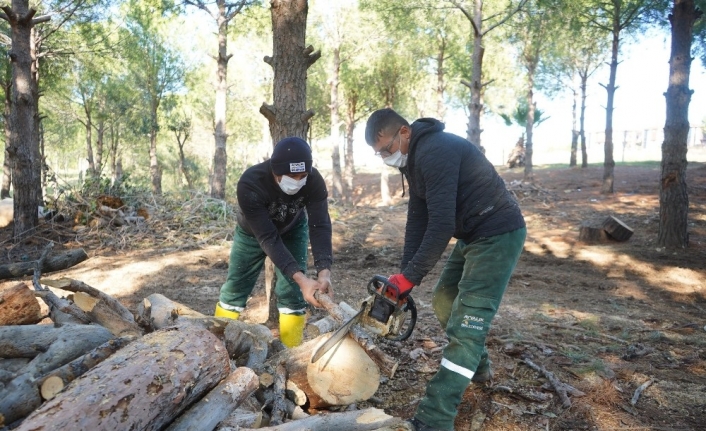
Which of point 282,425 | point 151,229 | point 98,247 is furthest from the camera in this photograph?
point 151,229

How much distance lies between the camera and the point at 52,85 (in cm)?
1520

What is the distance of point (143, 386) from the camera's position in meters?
1.91

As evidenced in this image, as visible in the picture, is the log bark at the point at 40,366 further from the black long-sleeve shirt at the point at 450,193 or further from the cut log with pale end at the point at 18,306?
the black long-sleeve shirt at the point at 450,193

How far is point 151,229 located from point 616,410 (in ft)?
28.1

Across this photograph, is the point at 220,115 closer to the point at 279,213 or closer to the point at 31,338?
the point at 279,213

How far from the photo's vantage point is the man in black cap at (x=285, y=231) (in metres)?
3.22

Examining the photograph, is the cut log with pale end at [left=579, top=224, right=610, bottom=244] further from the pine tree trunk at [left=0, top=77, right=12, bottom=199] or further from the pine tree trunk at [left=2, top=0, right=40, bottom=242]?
the pine tree trunk at [left=0, top=77, right=12, bottom=199]

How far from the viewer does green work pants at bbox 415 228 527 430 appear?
2506 millimetres

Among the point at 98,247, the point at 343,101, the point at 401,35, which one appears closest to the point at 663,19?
the point at 401,35

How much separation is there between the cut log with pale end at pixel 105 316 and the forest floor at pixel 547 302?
1663mm

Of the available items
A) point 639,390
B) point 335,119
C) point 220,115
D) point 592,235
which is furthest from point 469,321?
point 335,119

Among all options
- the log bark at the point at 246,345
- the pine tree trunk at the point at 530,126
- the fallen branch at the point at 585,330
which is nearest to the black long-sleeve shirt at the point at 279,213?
the log bark at the point at 246,345

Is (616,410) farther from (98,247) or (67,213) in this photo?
(67,213)

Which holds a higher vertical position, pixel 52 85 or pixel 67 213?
pixel 52 85
